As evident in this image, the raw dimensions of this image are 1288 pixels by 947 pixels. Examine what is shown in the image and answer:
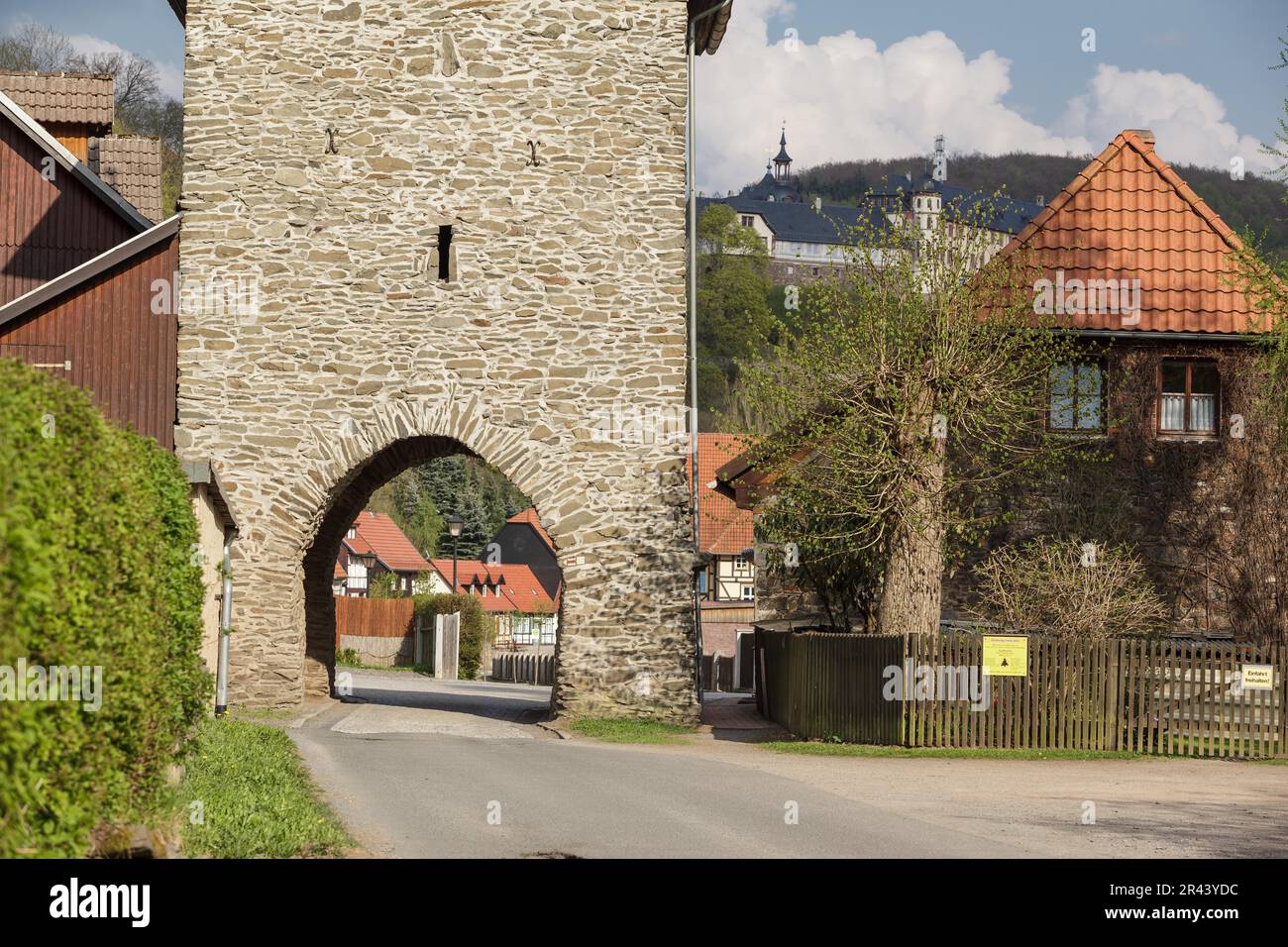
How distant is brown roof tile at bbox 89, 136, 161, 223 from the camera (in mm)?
29547

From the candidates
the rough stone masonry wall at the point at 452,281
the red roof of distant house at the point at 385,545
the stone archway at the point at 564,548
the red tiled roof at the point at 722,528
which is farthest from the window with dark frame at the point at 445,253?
the red roof of distant house at the point at 385,545

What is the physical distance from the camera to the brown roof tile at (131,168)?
29547mm

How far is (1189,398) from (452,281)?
1085 centimetres

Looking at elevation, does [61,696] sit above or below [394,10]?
below

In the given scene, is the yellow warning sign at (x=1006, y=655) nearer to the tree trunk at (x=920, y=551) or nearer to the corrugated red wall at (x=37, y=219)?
the tree trunk at (x=920, y=551)

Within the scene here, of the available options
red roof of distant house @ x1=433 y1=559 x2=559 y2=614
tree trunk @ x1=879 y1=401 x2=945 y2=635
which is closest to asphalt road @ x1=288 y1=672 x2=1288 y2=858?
tree trunk @ x1=879 y1=401 x2=945 y2=635

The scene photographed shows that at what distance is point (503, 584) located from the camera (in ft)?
237

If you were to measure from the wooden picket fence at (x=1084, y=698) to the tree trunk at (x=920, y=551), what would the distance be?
2.33 ft

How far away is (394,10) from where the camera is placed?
20.4 meters

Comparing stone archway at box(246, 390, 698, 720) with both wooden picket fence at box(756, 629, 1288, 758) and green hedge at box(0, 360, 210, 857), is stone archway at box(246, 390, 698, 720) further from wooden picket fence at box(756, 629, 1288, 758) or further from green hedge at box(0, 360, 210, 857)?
green hedge at box(0, 360, 210, 857)

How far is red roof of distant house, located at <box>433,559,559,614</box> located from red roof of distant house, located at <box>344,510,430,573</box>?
1565 millimetres

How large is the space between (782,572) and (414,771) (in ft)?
31.4
